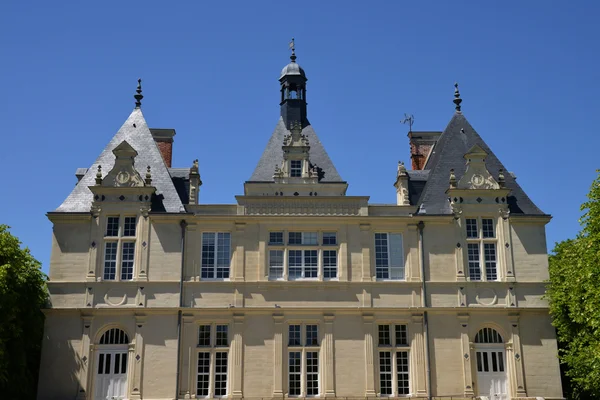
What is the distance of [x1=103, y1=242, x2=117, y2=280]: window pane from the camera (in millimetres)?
31938

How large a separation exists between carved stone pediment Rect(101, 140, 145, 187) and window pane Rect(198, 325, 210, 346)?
715 cm

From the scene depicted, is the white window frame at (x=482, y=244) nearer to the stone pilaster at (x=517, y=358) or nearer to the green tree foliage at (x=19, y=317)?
the stone pilaster at (x=517, y=358)

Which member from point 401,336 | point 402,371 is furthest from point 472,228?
point 402,371

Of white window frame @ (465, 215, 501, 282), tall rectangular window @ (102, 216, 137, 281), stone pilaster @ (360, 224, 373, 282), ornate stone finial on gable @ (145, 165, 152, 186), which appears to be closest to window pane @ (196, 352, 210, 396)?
tall rectangular window @ (102, 216, 137, 281)

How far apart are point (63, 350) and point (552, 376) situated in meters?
21.5

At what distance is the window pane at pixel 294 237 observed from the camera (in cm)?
3275

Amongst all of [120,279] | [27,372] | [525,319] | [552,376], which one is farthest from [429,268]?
[27,372]

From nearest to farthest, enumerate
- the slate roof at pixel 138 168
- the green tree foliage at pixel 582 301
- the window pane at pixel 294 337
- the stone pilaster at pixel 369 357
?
the green tree foliage at pixel 582 301, the stone pilaster at pixel 369 357, the window pane at pixel 294 337, the slate roof at pixel 138 168

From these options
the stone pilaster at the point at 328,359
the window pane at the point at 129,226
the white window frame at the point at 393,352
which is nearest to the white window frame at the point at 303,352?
the stone pilaster at the point at 328,359

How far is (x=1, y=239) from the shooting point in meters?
30.5

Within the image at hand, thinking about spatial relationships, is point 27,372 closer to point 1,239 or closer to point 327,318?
point 1,239

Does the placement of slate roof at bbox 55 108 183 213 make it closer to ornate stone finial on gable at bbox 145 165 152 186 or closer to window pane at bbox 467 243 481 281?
ornate stone finial on gable at bbox 145 165 152 186

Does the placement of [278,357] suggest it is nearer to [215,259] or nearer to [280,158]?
[215,259]

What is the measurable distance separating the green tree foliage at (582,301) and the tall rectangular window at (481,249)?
9.07 feet
